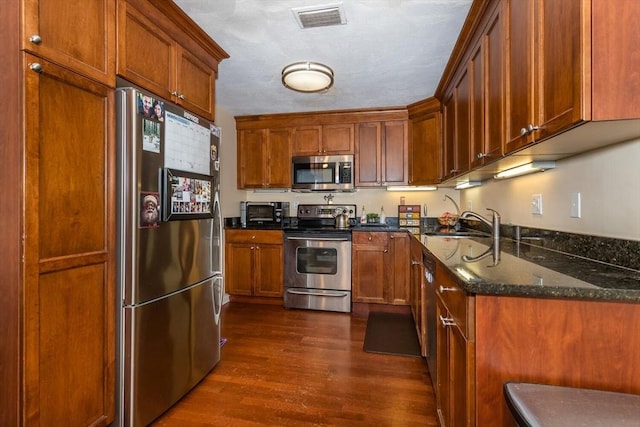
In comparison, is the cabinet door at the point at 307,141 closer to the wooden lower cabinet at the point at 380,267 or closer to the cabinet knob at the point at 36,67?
the wooden lower cabinet at the point at 380,267

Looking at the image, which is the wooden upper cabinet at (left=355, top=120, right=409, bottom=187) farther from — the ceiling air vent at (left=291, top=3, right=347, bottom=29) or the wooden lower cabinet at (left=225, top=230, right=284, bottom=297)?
the ceiling air vent at (left=291, top=3, right=347, bottom=29)

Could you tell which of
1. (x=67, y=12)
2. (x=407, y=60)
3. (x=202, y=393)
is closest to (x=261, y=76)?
(x=407, y=60)

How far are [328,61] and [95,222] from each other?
197 centimetres

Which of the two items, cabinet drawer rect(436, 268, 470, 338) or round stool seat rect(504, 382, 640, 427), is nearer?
round stool seat rect(504, 382, 640, 427)

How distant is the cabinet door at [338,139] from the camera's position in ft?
12.3

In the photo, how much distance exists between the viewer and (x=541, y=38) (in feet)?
3.85

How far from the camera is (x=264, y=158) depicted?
397cm

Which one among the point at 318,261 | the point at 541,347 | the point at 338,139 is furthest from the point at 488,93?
the point at 318,261

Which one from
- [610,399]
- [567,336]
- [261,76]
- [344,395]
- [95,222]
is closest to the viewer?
[610,399]

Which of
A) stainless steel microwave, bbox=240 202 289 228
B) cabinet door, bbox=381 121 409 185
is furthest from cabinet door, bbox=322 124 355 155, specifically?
stainless steel microwave, bbox=240 202 289 228

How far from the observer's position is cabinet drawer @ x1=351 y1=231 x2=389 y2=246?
339cm

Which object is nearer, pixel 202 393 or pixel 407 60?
pixel 202 393

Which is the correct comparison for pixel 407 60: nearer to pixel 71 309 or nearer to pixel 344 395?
pixel 344 395

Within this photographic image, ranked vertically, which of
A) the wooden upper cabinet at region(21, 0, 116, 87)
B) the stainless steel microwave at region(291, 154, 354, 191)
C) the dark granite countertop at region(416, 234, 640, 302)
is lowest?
the dark granite countertop at region(416, 234, 640, 302)
